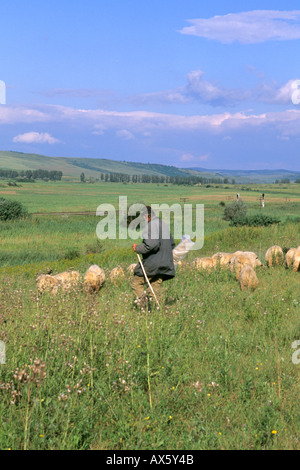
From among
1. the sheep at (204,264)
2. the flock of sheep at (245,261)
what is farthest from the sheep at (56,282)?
the flock of sheep at (245,261)

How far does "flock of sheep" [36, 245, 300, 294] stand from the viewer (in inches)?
418

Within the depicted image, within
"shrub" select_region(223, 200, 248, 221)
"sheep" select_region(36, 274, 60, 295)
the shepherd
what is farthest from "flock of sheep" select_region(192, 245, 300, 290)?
"shrub" select_region(223, 200, 248, 221)

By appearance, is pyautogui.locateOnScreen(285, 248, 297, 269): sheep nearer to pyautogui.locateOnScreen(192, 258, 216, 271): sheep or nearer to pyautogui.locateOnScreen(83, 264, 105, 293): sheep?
pyautogui.locateOnScreen(192, 258, 216, 271): sheep

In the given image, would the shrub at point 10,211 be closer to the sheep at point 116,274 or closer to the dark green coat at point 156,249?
the sheep at point 116,274

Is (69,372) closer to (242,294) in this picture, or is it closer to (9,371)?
(9,371)

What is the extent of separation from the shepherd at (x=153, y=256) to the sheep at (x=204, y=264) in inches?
183

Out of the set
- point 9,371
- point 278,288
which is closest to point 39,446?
point 9,371

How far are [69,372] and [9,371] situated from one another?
0.69 m

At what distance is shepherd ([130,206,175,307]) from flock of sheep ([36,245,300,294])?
121 centimetres

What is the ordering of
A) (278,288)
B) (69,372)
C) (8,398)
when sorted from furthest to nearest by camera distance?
(278,288) < (69,372) < (8,398)

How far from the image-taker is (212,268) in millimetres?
13375

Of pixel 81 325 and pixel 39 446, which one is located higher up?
pixel 81 325

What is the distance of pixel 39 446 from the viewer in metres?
4.22

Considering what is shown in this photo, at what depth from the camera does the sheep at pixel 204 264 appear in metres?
13.5
